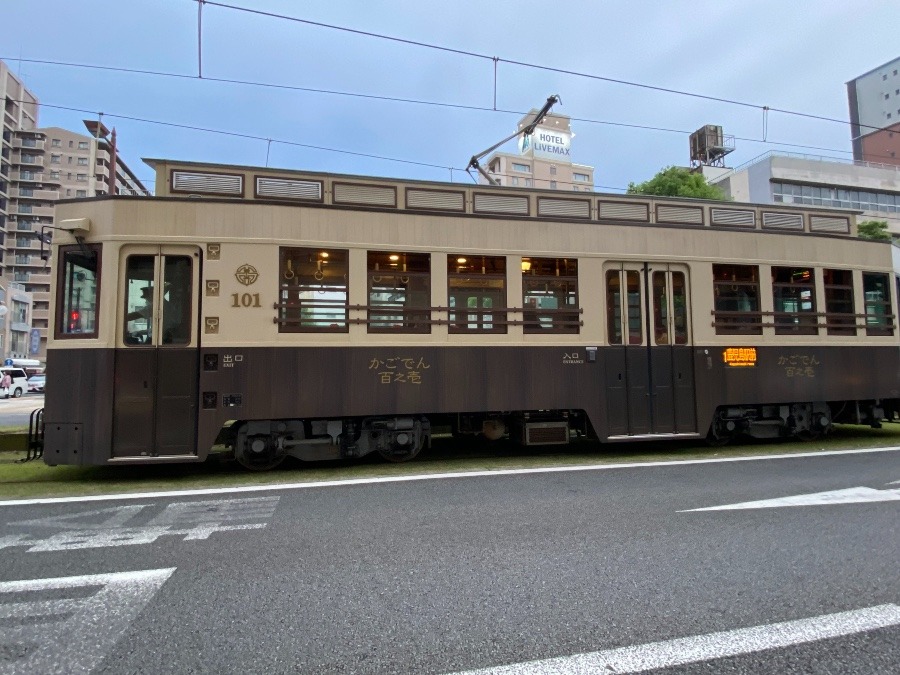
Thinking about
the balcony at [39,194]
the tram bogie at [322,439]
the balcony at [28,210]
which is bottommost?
the tram bogie at [322,439]

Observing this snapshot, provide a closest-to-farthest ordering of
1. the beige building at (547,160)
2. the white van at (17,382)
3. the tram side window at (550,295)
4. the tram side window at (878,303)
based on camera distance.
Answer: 1. the tram side window at (550,295)
2. the tram side window at (878,303)
3. the white van at (17,382)
4. the beige building at (547,160)

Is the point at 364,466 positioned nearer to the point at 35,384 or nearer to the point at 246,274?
the point at 246,274

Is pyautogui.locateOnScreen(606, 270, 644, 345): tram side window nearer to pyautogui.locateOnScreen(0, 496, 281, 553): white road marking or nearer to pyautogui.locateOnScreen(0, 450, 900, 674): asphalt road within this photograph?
pyautogui.locateOnScreen(0, 450, 900, 674): asphalt road

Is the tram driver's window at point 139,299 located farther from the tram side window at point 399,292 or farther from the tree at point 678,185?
the tree at point 678,185

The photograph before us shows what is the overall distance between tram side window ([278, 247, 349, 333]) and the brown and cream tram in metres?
0.03

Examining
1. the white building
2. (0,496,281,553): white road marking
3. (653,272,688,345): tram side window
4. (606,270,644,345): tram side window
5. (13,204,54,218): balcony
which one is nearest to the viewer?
(0,496,281,553): white road marking

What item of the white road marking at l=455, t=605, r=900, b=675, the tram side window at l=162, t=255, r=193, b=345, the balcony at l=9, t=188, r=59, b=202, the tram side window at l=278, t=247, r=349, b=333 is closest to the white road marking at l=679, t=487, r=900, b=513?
the white road marking at l=455, t=605, r=900, b=675

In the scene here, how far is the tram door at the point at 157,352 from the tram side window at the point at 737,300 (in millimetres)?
7527

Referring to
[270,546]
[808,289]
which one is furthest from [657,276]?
[270,546]

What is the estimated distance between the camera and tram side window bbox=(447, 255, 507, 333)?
749cm

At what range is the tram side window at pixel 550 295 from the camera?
7.73 metres

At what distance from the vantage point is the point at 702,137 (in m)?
52.7

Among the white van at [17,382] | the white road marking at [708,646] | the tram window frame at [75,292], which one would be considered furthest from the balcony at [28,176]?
the white road marking at [708,646]

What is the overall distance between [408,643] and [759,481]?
503 centimetres
